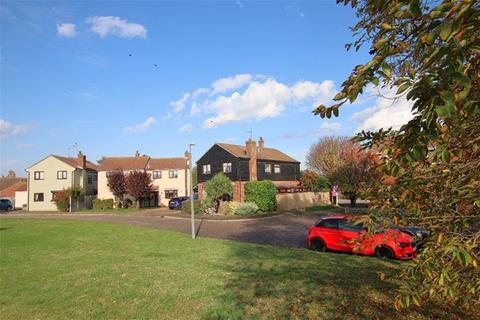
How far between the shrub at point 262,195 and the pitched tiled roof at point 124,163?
2418 cm

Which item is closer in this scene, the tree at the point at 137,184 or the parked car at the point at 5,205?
the tree at the point at 137,184

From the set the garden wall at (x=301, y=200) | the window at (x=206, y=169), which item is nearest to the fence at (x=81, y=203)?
the window at (x=206, y=169)

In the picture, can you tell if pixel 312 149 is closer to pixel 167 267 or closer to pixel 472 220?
pixel 167 267

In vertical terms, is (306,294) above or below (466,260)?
below

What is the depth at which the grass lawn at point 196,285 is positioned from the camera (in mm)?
6246

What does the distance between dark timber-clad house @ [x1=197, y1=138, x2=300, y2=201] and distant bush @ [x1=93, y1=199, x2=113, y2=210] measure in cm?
1344

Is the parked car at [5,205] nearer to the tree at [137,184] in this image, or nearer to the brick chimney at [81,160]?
the brick chimney at [81,160]

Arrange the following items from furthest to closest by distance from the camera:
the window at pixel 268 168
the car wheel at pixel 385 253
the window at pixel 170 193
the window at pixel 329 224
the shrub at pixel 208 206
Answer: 1. the window at pixel 170 193
2. the window at pixel 268 168
3. the shrub at pixel 208 206
4. the window at pixel 329 224
5. the car wheel at pixel 385 253

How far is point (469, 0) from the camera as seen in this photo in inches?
57.8

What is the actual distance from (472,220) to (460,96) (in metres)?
1.97

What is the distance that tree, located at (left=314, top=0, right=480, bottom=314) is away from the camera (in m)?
1.48

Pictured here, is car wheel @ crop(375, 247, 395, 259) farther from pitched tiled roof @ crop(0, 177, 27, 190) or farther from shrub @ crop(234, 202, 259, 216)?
pitched tiled roof @ crop(0, 177, 27, 190)

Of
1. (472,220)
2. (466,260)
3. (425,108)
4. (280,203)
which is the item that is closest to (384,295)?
(472,220)

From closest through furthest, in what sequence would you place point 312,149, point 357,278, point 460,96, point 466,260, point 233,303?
point 460,96
point 466,260
point 233,303
point 357,278
point 312,149
